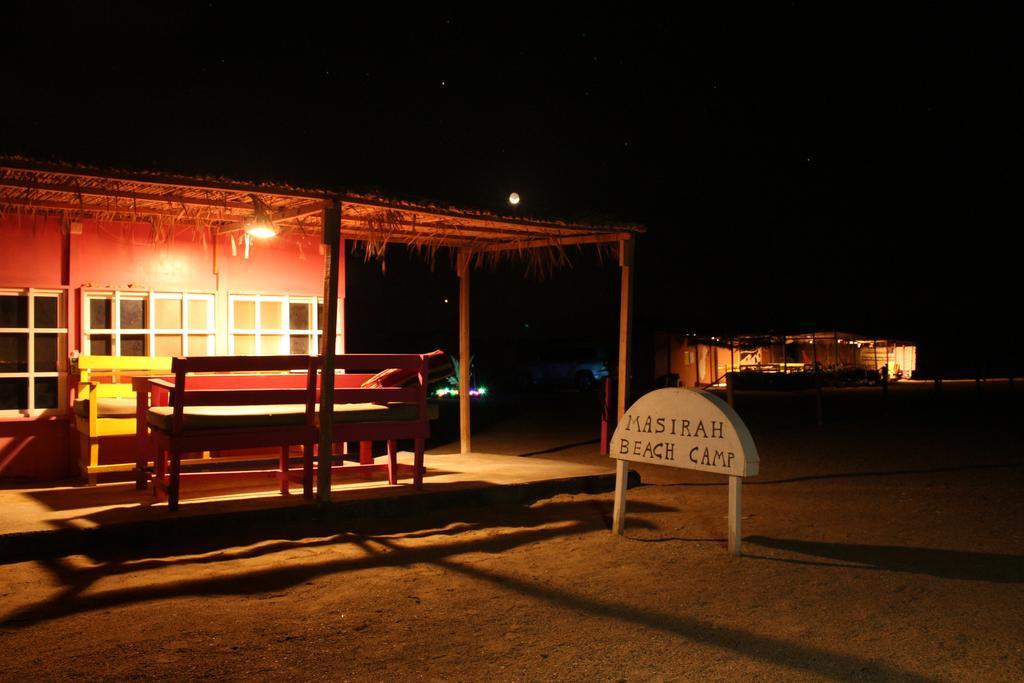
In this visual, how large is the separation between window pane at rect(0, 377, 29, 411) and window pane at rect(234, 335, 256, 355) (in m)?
2.13

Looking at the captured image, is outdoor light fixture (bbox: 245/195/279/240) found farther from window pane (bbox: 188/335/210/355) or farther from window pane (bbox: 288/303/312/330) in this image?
window pane (bbox: 188/335/210/355)

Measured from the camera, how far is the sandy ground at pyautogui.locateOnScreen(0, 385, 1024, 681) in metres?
4.17

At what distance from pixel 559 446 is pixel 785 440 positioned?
395cm

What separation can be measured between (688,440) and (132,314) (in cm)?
608

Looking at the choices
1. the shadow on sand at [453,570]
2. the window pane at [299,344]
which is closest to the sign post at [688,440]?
the shadow on sand at [453,570]

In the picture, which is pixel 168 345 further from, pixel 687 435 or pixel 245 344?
pixel 687 435

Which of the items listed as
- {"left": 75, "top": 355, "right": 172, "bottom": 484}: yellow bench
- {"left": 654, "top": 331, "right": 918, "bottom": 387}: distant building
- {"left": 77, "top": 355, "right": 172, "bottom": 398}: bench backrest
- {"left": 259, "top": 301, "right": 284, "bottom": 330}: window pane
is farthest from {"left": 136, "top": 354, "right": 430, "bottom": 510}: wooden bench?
{"left": 654, "top": 331, "right": 918, "bottom": 387}: distant building

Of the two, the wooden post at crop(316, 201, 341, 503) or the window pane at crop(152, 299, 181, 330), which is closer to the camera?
the wooden post at crop(316, 201, 341, 503)

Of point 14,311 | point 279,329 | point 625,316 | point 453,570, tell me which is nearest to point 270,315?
point 279,329

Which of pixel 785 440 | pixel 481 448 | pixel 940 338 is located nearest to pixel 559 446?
pixel 481 448

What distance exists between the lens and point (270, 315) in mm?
10453

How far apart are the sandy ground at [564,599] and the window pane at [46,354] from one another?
11.4ft

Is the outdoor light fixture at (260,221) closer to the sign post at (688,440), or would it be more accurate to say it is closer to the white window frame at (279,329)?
the white window frame at (279,329)

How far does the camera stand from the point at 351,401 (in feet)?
25.7
